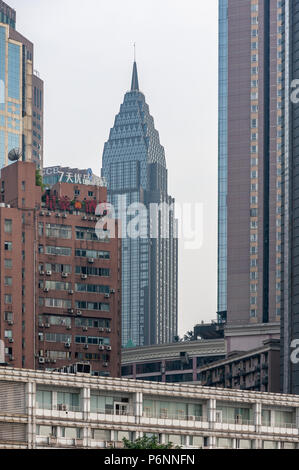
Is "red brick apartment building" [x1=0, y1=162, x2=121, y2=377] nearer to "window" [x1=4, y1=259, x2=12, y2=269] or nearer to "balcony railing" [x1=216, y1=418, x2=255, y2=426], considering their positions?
"window" [x1=4, y1=259, x2=12, y2=269]

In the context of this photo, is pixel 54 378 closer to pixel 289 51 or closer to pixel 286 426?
pixel 286 426

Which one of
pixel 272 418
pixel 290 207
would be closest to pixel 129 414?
pixel 272 418

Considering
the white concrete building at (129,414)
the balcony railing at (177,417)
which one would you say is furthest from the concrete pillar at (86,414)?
the balcony railing at (177,417)

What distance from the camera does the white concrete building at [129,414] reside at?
100188 millimetres

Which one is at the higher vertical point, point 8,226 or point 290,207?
point 290,207

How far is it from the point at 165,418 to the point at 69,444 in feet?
35.0

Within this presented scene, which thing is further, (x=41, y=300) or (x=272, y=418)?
(x=41, y=300)

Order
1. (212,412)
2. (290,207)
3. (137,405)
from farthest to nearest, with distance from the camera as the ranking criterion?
(290,207) < (212,412) < (137,405)

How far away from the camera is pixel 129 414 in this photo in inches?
4247

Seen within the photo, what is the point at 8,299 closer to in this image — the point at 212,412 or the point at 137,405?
the point at 212,412

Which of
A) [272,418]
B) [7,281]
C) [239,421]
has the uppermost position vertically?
[7,281]

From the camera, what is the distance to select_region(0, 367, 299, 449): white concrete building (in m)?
100

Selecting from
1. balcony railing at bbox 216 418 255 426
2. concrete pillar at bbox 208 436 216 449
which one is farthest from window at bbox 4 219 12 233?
concrete pillar at bbox 208 436 216 449
